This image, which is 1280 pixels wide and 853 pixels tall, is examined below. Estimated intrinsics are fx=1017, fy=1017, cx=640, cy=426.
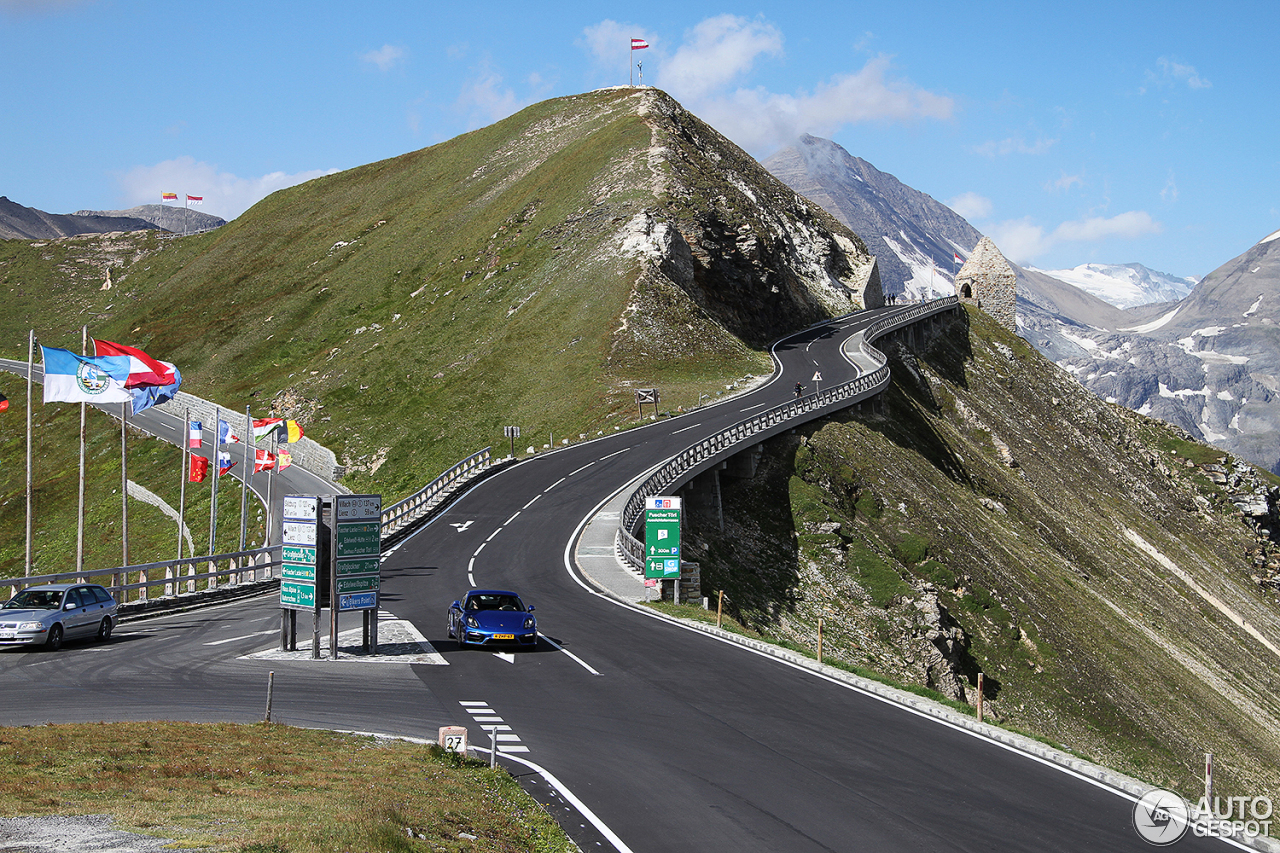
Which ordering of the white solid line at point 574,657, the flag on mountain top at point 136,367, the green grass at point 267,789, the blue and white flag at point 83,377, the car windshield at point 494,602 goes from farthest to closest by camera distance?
the flag on mountain top at point 136,367 < the blue and white flag at point 83,377 < the car windshield at point 494,602 < the white solid line at point 574,657 < the green grass at point 267,789

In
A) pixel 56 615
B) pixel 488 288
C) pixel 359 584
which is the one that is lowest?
pixel 56 615

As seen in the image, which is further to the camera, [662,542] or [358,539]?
[662,542]

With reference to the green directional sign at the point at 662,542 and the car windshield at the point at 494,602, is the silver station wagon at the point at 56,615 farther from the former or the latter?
the green directional sign at the point at 662,542

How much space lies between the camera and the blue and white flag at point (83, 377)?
1320 inches

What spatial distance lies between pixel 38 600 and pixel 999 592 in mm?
44517

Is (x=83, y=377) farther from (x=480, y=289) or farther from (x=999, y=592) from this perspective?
(x=480, y=289)

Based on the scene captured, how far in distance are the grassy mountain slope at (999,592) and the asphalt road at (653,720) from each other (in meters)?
18.6

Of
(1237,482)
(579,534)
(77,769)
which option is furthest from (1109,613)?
Result: (1237,482)

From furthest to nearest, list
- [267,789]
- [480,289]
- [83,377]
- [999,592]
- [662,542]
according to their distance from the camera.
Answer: [480,289] < [999,592] < [83,377] < [662,542] < [267,789]

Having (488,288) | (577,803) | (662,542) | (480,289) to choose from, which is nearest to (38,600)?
(662,542)

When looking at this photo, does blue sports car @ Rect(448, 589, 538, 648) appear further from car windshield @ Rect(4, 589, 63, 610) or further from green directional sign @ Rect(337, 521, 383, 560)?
car windshield @ Rect(4, 589, 63, 610)

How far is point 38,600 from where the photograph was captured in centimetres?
2544

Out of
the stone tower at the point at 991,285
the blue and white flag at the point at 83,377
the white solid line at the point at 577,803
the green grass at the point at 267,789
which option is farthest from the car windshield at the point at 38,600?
the stone tower at the point at 991,285

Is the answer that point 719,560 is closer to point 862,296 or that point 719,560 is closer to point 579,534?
point 579,534
